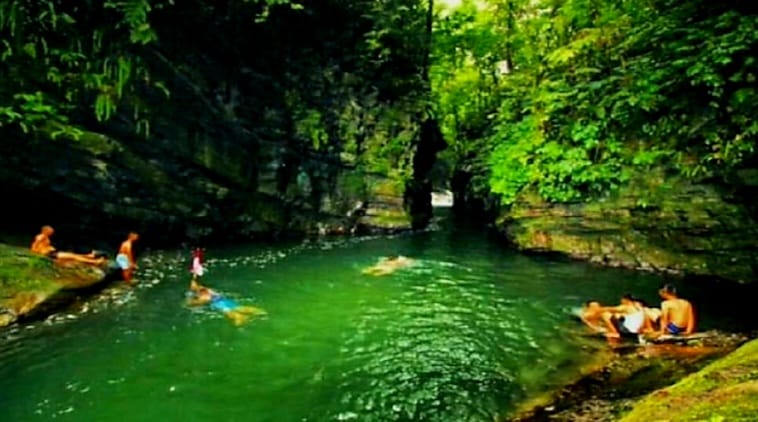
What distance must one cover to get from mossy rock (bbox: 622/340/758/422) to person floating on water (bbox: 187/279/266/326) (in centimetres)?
886

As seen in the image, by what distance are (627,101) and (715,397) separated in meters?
14.2

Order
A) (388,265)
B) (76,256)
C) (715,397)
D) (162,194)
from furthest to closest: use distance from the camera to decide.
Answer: (162,194) < (388,265) < (76,256) < (715,397)

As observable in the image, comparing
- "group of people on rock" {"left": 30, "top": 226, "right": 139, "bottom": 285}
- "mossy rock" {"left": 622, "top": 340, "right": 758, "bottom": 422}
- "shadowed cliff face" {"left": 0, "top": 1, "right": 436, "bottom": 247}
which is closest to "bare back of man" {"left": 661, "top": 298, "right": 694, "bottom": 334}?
"mossy rock" {"left": 622, "top": 340, "right": 758, "bottom": 422}

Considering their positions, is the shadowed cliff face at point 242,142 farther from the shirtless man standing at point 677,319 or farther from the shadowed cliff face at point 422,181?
the shirtless man standing at point 677,319

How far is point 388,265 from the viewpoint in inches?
687

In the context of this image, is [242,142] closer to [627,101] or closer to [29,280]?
[29,280]

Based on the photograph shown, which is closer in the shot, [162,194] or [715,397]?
[715,397]

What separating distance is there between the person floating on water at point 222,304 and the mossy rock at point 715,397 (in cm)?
886

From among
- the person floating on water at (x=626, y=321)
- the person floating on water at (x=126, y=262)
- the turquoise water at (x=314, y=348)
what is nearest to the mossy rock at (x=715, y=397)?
the turquoise water at (x=314, y=348)

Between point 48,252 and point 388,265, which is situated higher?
point 48,252

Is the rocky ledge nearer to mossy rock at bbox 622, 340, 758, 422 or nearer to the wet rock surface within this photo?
the wet rock surface

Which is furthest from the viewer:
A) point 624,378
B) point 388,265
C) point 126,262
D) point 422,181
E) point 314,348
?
point 422,181

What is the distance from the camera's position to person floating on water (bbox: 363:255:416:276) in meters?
16.9

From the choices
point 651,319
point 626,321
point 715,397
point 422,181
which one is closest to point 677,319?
point 651,319
